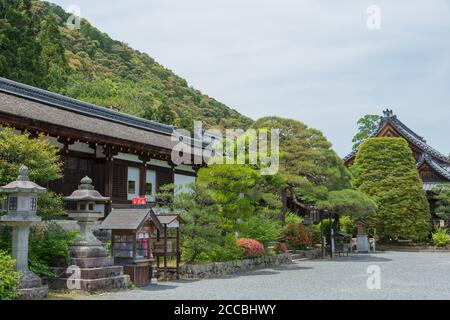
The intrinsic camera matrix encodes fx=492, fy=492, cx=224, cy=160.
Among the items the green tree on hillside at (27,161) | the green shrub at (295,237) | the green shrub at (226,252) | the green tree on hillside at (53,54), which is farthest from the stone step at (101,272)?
the green tree on hillside at (53,54)

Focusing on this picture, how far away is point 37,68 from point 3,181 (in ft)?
78.1

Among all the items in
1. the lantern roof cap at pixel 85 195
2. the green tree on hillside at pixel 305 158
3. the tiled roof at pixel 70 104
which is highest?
the tiled roof at pixel 70 104

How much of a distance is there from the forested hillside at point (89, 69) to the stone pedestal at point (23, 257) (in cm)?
2369

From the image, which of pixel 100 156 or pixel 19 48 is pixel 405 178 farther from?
pixel 19 48

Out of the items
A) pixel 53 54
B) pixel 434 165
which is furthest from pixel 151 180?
pixel 434 165

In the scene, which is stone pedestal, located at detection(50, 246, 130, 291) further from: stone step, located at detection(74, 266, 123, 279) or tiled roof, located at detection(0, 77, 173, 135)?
tiled roof, located at detection(0, 77, 173, 135)

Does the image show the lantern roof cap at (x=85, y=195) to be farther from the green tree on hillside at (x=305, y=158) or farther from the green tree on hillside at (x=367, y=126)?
the green tree on hillside at (x=367, y=126)

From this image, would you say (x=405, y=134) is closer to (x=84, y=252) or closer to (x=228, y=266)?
(x=228, y=266)

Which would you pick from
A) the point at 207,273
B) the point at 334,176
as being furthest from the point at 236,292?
the point at 334,176

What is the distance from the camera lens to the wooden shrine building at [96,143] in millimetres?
18062

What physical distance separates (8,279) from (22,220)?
1458 millimetres

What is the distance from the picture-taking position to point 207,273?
747 inches

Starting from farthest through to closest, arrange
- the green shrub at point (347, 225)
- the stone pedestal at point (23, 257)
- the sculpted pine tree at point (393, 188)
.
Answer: the green shrub at point (347, 225), the sculpted pine tree at point (393, 188), the stone pedestal at point (23, 257)

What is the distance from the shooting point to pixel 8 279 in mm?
11516
